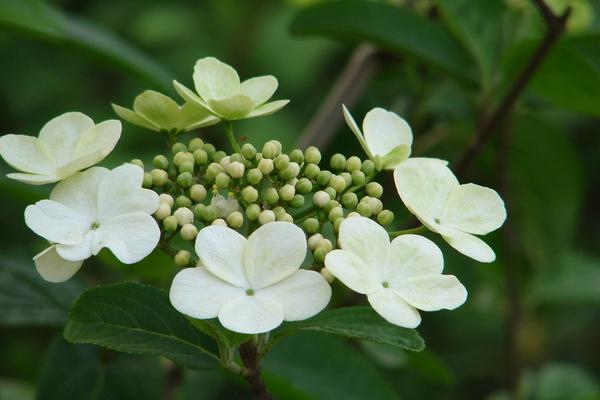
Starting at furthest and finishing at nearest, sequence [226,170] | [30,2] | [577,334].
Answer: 1. [577,334]
2. [30,2]
3. [226,170]

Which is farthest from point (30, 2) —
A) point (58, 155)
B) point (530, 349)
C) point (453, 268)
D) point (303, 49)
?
point (530, 349)

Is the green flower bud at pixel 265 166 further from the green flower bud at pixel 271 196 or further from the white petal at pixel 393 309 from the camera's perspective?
the white petal at pixel 393 309

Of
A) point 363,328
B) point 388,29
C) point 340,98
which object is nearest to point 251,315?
point 363,328

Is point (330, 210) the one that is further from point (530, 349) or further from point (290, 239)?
point (530, 349)

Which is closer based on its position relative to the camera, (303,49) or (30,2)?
(30,2)

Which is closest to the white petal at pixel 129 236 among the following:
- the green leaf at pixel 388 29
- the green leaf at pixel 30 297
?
the green leaf at pixel 30 297

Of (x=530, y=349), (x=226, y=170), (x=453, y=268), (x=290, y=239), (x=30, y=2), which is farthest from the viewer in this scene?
(x=530, y=349)
